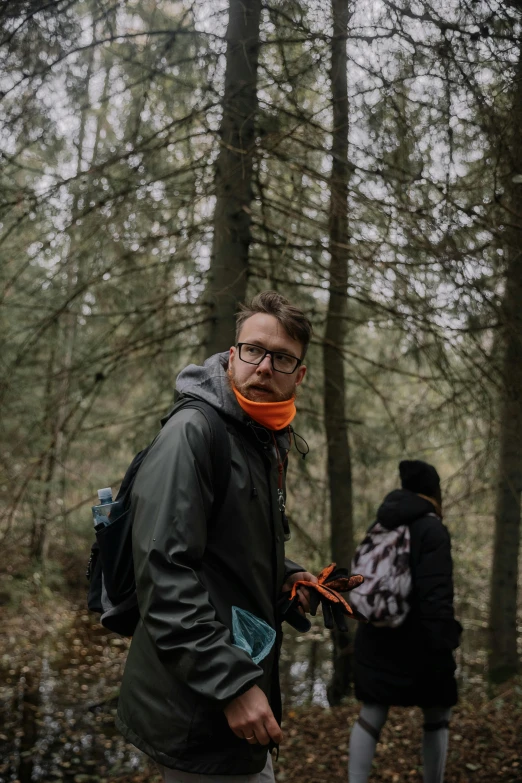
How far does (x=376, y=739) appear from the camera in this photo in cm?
370

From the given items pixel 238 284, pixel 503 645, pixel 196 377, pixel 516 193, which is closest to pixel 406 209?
pixel 516 193

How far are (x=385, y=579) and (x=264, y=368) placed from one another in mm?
1871

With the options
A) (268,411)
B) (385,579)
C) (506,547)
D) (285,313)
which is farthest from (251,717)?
(506,547)

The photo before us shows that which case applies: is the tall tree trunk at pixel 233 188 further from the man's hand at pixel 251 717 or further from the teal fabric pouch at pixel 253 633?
the man's hand at pixel 251 717

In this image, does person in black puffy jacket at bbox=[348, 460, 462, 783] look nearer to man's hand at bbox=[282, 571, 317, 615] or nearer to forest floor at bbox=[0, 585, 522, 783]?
forest floor at bbox=[0, 585, 522, 783]

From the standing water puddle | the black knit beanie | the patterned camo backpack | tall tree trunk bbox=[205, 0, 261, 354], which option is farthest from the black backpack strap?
the standing water puddle

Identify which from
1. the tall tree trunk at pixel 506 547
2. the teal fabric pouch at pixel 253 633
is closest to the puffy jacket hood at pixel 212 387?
the teal fabric pouch at pixel 253 633

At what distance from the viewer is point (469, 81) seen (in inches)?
123

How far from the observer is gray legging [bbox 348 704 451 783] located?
3.67 m

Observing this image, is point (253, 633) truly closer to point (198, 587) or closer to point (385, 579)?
point (198, 587)

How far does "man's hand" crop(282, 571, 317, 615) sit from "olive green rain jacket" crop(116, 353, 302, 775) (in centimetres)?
19

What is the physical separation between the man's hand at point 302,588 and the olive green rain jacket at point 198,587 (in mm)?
188

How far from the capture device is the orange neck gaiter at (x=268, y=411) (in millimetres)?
2250

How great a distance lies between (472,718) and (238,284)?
407cm
